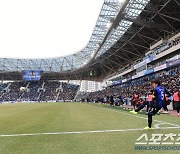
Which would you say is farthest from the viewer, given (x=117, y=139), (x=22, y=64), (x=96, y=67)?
(x=22, y=64)

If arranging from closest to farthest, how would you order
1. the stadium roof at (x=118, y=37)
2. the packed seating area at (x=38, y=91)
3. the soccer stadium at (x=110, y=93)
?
the soccer stadium at (x=110, y=93), the stadium roof at (x=118, y=37), the packed seating area at (x=38, y=91)

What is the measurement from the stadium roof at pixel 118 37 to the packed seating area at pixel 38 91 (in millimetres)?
7782

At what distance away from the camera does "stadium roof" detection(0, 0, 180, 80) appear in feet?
128

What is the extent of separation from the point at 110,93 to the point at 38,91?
44583 millimetres

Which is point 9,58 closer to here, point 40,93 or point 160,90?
point 40,93

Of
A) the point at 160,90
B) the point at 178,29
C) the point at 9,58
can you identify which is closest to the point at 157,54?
the point at 178,29

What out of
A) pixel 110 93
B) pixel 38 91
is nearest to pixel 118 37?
pixel 110 93

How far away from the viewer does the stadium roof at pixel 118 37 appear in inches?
1535

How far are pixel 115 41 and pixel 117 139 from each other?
5197cm

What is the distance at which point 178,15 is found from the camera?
42.2 m

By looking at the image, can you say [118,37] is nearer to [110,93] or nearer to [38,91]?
[110,93]

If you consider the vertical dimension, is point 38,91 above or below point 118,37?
below

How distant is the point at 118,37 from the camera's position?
54250 millimetres

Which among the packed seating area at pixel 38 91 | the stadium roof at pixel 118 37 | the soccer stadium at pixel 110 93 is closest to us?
the soccer stadium at pixel 110 93
